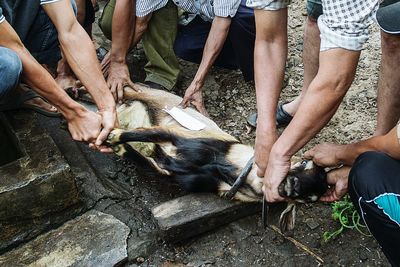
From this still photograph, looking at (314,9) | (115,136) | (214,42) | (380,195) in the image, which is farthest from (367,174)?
(214,42)

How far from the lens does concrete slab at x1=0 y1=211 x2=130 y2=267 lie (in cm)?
293

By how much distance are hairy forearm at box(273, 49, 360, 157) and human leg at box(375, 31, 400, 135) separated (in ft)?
2.34

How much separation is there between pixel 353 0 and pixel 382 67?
3.37 ft

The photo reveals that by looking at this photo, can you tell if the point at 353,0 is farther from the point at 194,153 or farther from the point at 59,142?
the point at 59,142

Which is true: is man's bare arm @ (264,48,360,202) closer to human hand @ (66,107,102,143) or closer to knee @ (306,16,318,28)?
knee @ (306,16,318,28)

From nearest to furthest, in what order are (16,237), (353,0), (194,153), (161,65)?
(353,0) < (16,237) < (194,153) < (161,65)

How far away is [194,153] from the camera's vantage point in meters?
3.25

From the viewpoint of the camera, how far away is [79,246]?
3.01 m

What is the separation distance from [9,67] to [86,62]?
53cm

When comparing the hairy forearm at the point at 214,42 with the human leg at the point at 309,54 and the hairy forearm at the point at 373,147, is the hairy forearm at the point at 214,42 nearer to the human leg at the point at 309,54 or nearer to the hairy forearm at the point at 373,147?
the human leg at the point at 309,54

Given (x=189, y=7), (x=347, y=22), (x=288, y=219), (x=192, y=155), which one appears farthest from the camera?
(x=189, y=7)

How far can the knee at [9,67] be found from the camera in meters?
3.05

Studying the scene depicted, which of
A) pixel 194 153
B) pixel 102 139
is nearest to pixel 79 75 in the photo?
pixel 102 139

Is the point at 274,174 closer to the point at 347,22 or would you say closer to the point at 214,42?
the point at 347,22
